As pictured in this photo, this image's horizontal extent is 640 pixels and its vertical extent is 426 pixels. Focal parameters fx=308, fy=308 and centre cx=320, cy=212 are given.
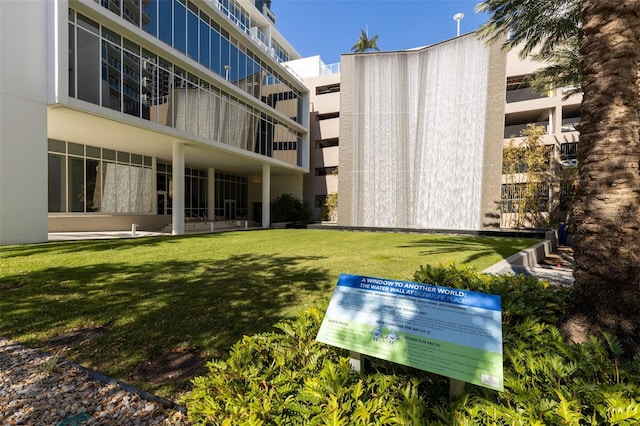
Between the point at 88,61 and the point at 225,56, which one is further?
the point at 225,56

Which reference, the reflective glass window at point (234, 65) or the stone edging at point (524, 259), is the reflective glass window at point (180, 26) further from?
the stone edging at point (524, 259)

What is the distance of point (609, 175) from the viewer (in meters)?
2.72

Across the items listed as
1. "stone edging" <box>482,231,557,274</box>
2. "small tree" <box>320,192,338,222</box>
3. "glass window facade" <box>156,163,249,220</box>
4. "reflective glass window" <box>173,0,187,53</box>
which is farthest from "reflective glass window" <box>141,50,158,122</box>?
"small tree" <box>320,192,338,222</box>

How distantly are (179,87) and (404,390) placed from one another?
19.6 m

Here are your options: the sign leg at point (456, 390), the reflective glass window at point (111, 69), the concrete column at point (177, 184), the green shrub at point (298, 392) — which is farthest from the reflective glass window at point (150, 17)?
the sign leg at point (456, 390)

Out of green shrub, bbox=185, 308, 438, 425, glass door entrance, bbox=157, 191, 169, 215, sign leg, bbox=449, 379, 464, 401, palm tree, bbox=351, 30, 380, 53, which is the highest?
palm tree, bbox=351, 30, 380, 53

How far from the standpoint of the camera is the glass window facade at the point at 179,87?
43.0 feet

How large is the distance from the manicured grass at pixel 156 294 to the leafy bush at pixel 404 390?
1236 mm

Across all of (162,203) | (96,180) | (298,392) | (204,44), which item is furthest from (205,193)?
(298,392)

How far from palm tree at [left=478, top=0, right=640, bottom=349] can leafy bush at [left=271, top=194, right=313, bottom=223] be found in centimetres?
2772

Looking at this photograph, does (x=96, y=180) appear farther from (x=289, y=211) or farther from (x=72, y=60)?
(x=289, y=211)

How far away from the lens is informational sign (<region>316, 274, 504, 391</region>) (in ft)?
Result: 5.47

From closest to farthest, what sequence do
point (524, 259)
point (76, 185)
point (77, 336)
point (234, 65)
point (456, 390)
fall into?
point (456, 390)
point (77, 336)
point (524, 259)
point (76, 185)
point (234, 65)

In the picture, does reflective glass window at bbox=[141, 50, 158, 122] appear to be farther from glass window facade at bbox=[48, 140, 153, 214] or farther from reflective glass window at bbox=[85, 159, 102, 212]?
reflective glass window at bbox=[85, 159, 102, 212]
